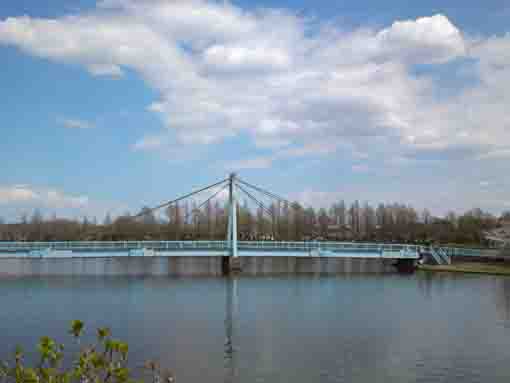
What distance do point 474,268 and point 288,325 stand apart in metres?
33.5

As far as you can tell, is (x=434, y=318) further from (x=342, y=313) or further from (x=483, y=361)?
(x=483, y=361)

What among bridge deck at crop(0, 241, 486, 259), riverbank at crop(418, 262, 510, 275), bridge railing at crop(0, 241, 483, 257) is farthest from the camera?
riverbank at crop(418, 262, 510, 275)

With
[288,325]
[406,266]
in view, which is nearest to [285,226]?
[406,266]

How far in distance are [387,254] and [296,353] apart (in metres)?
36.3

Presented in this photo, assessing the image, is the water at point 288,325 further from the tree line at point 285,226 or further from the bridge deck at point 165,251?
the tree line at point 285,226

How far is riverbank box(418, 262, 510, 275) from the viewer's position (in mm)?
47062

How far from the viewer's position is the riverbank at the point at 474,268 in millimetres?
47062

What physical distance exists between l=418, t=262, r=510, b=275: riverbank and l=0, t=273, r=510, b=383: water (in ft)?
29.0

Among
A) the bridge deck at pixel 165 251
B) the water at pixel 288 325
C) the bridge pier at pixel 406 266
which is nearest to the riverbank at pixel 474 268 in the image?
the bridge pier at pixel 406 266

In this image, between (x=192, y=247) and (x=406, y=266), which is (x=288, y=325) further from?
(x=406, y=266)

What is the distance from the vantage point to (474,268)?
4956 centimetres

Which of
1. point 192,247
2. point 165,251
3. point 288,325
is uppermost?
point 192,247

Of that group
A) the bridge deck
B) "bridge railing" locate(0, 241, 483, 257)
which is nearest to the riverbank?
"bridge railing" locate(0, 241, 483, 257)

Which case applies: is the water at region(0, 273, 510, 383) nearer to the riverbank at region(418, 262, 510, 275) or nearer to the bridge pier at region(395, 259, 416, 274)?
the riverbank at region(418, 262, 510, 275)
